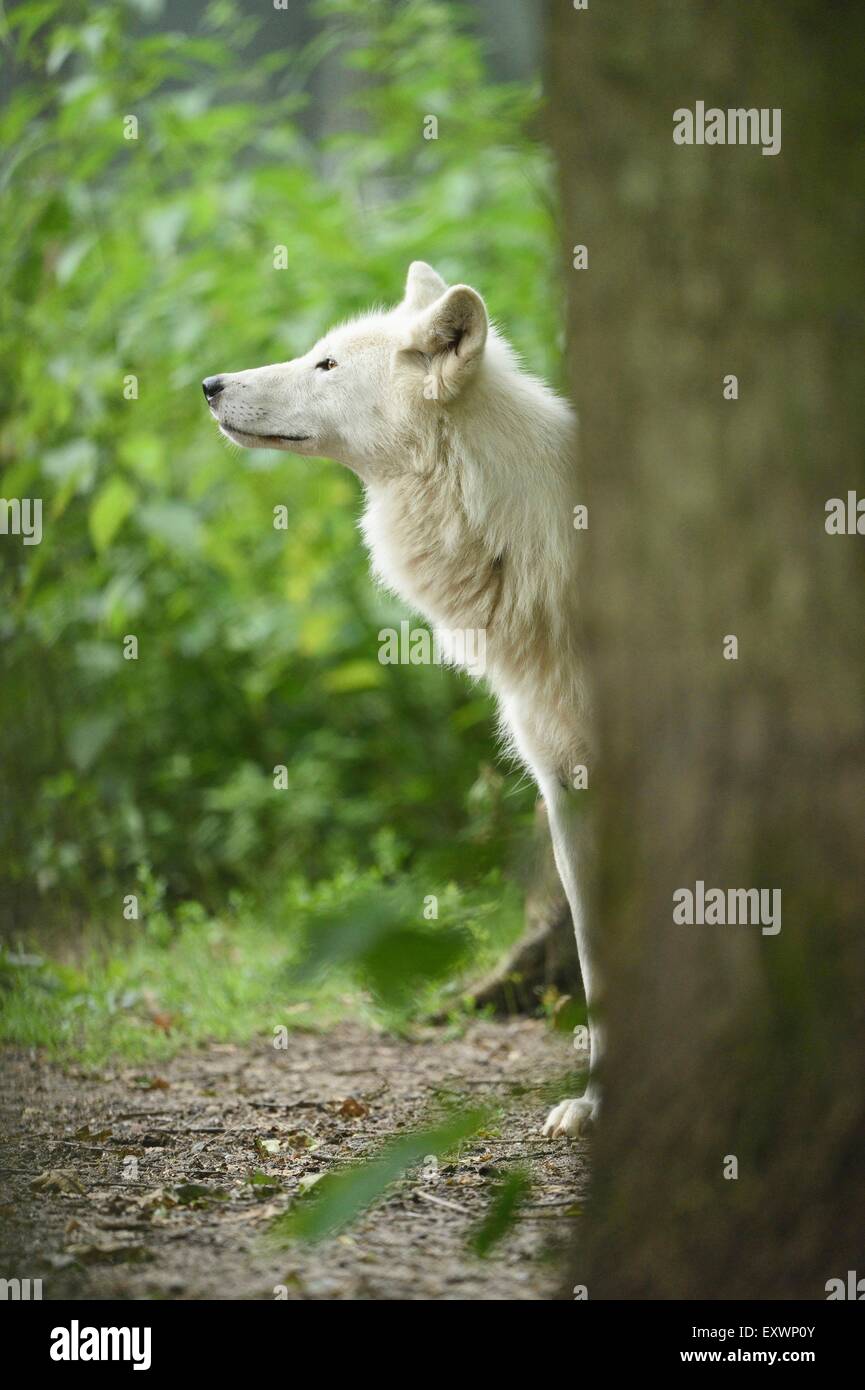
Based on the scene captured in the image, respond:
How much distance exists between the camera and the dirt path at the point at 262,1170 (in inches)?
92.4

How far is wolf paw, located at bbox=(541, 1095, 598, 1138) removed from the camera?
3193 mm

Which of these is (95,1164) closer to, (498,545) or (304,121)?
(498,545)

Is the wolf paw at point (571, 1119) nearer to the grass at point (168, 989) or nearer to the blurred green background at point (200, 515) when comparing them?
the grass at point (168, 989)

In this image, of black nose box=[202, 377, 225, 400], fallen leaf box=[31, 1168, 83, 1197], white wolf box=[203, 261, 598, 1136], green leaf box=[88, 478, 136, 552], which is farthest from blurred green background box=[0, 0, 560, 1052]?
black nose box=[202, 377, 225, 400]

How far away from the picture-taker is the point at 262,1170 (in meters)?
2.97

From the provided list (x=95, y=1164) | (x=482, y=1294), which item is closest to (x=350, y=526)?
(x=95, y=1164)

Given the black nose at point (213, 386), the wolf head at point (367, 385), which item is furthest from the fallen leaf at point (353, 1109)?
the black nose at point (213, 386)

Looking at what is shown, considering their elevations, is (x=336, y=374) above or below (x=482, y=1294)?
above

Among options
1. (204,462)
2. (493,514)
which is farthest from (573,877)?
(204,462)

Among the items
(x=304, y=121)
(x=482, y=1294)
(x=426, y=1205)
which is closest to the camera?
(x=482, y=1294)

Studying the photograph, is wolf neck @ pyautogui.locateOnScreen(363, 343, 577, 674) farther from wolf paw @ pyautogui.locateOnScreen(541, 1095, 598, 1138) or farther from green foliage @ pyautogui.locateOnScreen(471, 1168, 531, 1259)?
green foliage @ pyautogui.locateOnScreen(471, 1168, 531, 1259)

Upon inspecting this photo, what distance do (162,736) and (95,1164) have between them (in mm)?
3273

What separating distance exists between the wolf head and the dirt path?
1.90 metres

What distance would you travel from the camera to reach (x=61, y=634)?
5410 mm
